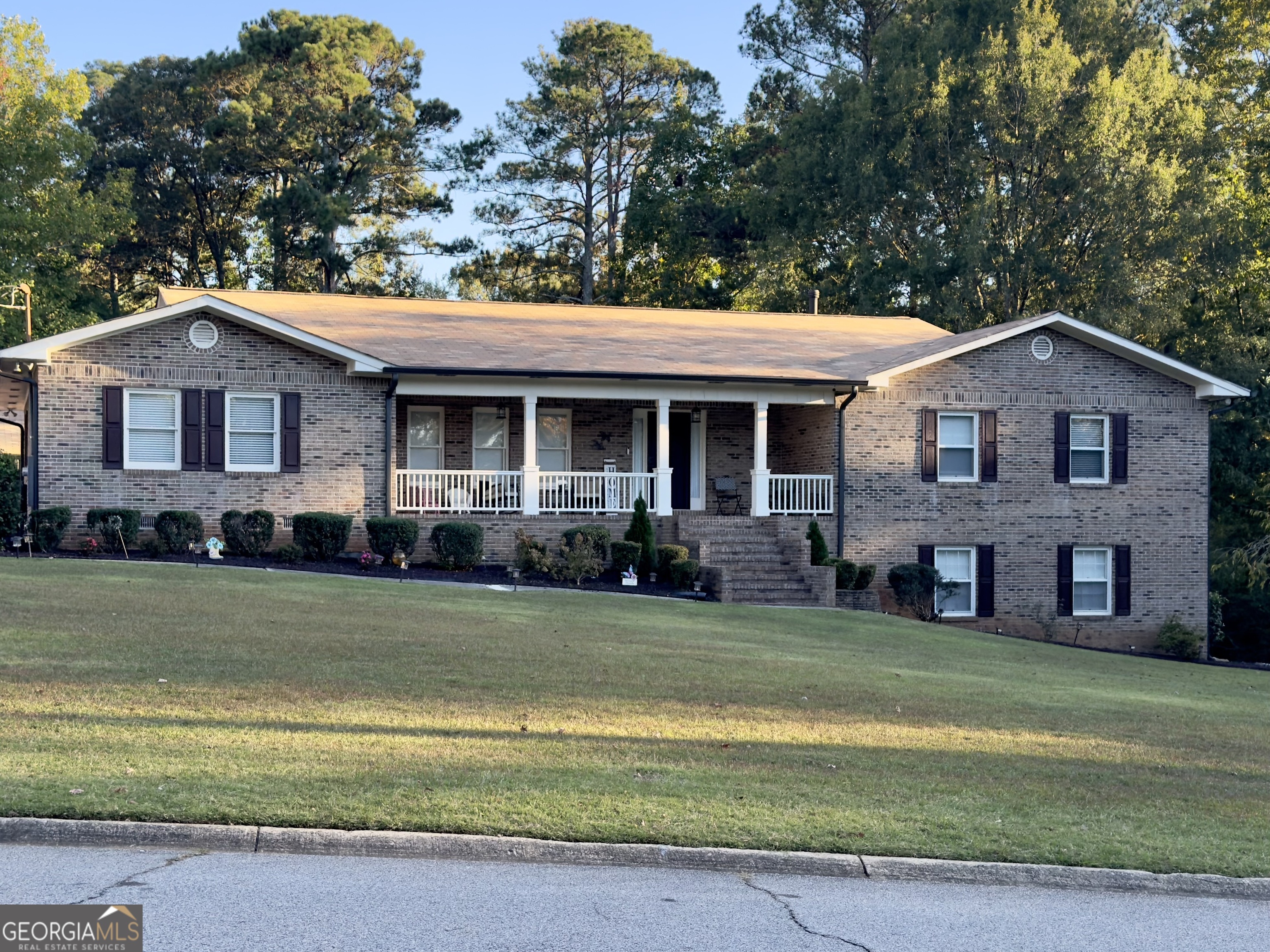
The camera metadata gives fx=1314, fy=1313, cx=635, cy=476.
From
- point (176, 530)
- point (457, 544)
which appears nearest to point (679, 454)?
point (457, 544)

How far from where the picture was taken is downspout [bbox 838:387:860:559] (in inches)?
997

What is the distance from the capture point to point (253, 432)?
76.6 ft

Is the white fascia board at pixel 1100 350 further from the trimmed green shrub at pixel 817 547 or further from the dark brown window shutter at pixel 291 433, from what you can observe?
the dark brown window shutter at pixel 291 433

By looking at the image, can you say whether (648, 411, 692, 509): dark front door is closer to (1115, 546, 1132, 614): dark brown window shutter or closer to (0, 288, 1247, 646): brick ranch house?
(0, 288, 1247, 646): brick ranch house

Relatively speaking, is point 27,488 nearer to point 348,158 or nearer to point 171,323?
point 171,323

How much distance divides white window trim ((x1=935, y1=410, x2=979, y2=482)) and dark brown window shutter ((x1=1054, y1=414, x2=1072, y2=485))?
1642mm

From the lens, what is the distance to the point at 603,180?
167 ft

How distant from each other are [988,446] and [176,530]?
15.2m

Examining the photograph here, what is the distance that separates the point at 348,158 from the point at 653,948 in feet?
151

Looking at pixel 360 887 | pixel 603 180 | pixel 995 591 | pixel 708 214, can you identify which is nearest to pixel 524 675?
pixel 360 887

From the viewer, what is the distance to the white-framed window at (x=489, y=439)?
26984 millimetres

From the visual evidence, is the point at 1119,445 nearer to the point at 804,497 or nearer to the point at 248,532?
the point at 804,497

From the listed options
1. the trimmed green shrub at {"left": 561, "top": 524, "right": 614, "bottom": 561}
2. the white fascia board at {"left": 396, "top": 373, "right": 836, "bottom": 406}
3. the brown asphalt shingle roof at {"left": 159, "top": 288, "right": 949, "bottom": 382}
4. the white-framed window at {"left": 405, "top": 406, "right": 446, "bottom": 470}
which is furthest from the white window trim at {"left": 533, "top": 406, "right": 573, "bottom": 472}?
the trimmed green shrub at {"left": 561, "top": 524, "right": 614, "bottom": 561}

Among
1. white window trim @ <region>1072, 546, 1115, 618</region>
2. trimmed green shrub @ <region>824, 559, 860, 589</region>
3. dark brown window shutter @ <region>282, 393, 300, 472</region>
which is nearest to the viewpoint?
dark brown window shutter @ <region>282, 393, 300, 472</region>
